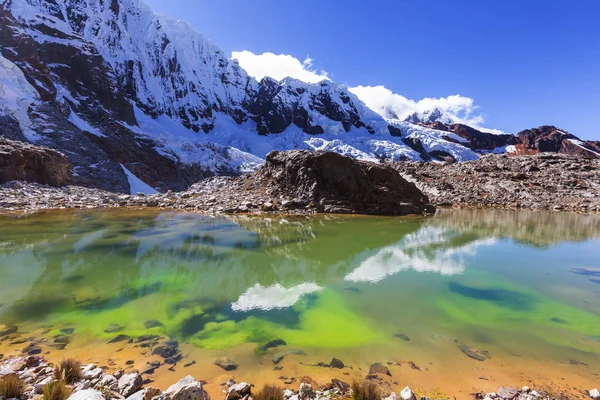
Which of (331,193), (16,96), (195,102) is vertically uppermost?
(195,102)

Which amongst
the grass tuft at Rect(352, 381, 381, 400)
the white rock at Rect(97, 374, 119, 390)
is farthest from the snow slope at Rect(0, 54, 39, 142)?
the grass tuft at Rect(352, 381, 381, 400)

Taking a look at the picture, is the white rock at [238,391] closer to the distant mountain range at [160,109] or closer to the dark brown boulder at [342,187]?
the dark brown boulder at [342,187]

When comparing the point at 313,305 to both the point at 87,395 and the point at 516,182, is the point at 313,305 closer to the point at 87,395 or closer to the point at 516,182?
the point at 87,395

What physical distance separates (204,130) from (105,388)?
465 feet

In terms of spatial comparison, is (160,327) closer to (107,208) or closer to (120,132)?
(107,208)

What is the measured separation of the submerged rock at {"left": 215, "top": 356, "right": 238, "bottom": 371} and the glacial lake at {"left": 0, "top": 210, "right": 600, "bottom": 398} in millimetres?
86

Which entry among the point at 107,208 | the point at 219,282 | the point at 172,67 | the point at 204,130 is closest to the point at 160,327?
the point at 219,282

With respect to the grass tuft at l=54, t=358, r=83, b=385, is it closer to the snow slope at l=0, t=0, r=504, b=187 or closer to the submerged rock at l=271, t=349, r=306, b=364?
Answer: the submerged rock at l=271, t=349, r=306, b=364

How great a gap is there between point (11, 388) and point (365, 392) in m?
3.74

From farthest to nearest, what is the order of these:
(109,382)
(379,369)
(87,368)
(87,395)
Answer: (379,369) < (87,368) < (109,382) < (87,395)

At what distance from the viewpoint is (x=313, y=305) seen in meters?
6.50

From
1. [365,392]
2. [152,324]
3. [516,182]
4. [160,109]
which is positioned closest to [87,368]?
[152,324]

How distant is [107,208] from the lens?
2272 cm

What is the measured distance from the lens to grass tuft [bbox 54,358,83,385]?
3.74 m
